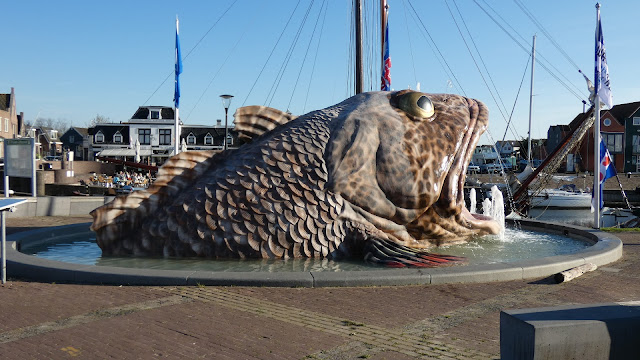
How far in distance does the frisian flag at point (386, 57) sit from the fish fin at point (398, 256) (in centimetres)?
1459

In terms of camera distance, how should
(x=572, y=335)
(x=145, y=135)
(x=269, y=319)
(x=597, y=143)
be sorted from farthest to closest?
(x=145, y=135) → (x=597, y=143) → (x=269, y=319) → (x=572, y=335)

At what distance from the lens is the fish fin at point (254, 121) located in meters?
8.97

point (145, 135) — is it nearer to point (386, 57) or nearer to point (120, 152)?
point (120, 152)

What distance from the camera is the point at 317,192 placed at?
778cm

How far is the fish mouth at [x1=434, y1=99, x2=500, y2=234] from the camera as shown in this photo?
8633 mm

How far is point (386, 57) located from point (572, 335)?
65.8 ft

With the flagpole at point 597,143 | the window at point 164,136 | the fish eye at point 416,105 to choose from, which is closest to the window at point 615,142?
the window at point 164,136

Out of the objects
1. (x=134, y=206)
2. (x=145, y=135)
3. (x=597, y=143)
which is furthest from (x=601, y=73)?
(x=145, y=135)

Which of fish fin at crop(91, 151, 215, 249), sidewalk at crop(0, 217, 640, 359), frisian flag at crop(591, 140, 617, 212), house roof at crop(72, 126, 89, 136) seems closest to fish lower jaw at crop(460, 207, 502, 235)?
sidewalk at crop(0, 217, 640, 359)

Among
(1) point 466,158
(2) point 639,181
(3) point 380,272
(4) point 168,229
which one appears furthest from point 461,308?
(2) point 639,181

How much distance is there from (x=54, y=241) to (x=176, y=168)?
450 cm

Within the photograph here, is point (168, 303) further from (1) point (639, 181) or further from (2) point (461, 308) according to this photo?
(1) point (639, 181)

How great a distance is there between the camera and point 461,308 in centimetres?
569

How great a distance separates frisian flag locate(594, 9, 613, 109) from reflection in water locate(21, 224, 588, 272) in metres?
4.48
